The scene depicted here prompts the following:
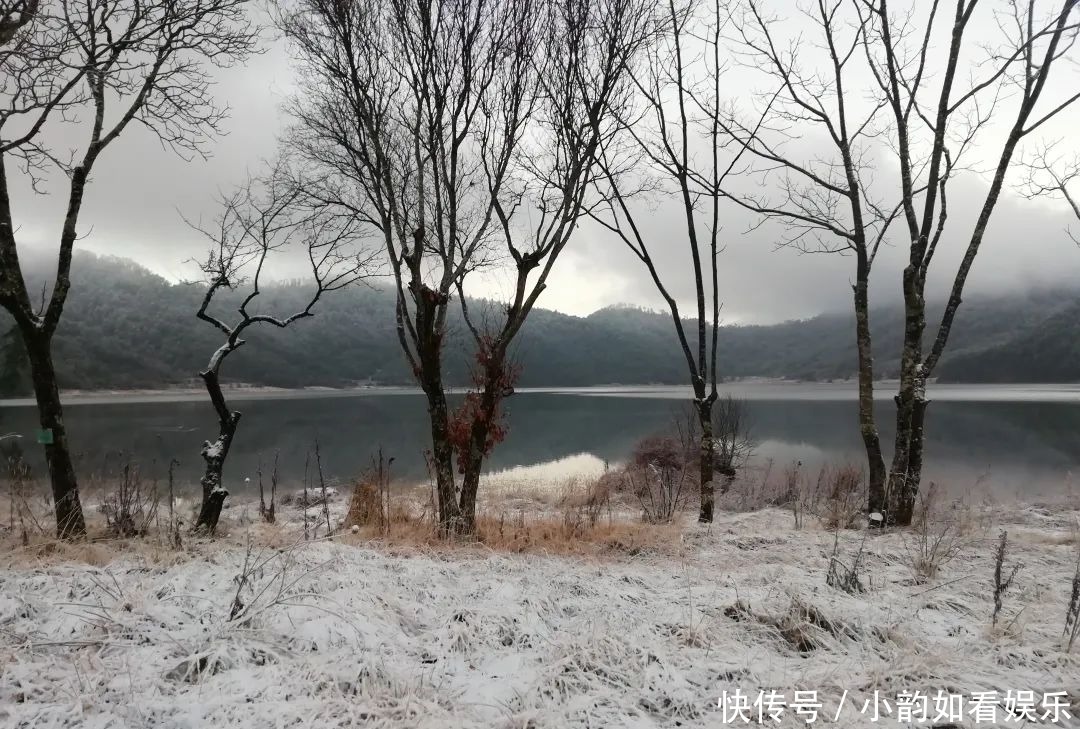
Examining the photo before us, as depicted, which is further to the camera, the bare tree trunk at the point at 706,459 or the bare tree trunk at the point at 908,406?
the bare tree trunk at the point at 706,459

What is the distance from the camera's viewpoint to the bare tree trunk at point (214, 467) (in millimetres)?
6566

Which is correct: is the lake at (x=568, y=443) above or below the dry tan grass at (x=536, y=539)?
below

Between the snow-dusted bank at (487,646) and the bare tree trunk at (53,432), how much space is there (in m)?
1.67

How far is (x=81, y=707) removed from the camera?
2.33 meters

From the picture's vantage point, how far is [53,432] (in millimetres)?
5664

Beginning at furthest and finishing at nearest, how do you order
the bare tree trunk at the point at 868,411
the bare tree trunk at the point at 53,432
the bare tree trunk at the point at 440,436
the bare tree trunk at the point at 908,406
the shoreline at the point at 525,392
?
the shoreline at the point at 525,392 → the bare tree trunk at the point at 868,411 → the bare tree trunk at the point at 908,406 → the bare tree trunk at the point at 440,436 → the bare tree trunk at the point at 53,432

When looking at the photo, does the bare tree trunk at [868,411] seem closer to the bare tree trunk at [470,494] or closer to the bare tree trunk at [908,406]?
the bare tree trunk at [908,406]

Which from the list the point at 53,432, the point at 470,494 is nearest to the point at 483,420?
the point at 470,494

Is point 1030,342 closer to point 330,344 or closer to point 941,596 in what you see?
point 941,596

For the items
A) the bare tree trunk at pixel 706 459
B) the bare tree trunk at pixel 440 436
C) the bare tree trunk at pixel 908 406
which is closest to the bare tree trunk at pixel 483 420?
the bare tree trunk at pixel 440 436

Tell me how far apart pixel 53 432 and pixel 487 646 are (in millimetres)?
5348

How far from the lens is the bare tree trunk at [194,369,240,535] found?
21.5ft

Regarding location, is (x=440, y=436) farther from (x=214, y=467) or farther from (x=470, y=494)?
(x=214, y=467)

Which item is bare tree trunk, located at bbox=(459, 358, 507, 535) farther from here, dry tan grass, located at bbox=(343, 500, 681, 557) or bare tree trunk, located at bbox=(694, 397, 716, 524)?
bare tree trunk, located at bbox=(694, 397, 716, 524)
